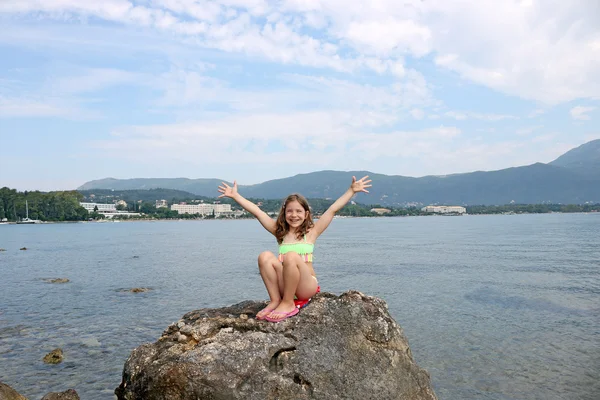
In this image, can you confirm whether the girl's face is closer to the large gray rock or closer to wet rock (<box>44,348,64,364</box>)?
the large gray rock

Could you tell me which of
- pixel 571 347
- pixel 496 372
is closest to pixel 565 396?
pixel 496 372

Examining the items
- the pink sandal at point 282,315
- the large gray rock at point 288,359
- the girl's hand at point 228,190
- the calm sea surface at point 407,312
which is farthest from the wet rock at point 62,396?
the pink sandal at point 282,315

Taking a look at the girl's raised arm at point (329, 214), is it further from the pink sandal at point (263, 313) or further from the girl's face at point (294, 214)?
the pink sandal at point (263, 313)

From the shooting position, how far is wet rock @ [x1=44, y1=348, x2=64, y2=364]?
14.7 meters

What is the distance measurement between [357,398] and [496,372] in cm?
995

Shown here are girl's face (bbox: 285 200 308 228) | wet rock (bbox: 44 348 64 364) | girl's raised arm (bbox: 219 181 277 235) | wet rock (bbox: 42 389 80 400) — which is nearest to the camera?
girl's face (bbox: 285 200 308 228)

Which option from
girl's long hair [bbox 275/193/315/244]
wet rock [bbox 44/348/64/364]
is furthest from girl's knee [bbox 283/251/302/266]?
wet rock [bbox 44/348/64/364]

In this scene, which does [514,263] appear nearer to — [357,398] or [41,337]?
[41,337]

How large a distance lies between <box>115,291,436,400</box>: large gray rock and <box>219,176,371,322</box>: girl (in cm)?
23

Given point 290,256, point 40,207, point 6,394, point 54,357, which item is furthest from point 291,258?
point 40,207

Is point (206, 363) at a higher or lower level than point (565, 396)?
higher

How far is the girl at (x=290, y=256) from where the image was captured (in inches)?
265

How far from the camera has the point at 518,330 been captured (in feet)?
63.3

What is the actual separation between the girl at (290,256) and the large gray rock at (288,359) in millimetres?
226
